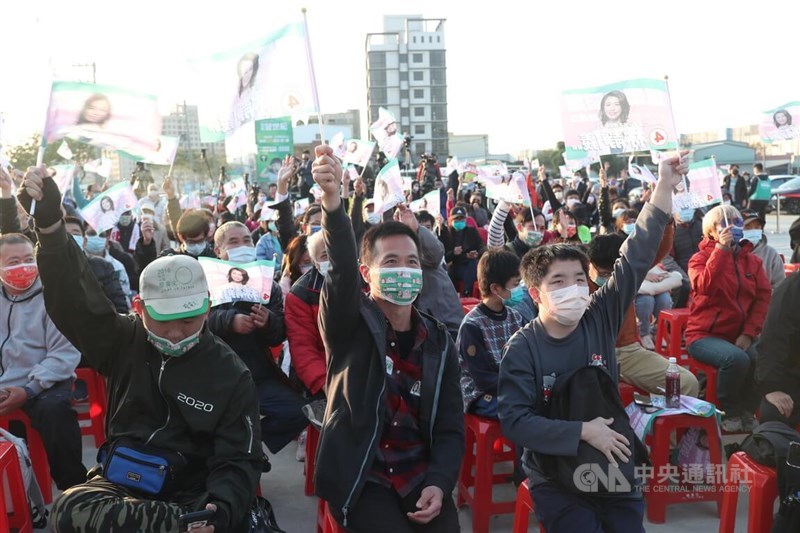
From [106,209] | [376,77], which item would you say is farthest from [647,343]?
[376,77]

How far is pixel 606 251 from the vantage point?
4.70m

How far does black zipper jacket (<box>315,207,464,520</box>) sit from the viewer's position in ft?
8.61

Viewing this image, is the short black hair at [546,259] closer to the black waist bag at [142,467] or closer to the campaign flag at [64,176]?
the black waist bag at [142,467]

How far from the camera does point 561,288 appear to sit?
9.87 feet

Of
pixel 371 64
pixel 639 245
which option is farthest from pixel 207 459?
pixel 371 64

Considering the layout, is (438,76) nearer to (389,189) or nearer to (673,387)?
(389,189)

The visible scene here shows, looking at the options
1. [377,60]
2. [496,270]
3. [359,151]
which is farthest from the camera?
[377,60]

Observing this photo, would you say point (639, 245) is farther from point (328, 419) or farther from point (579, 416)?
point (328, 419)

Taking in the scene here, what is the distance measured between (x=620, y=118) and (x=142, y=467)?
4324mm

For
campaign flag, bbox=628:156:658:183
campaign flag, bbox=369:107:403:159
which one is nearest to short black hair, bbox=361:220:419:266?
campaign flag, bbox=628:156:658:183

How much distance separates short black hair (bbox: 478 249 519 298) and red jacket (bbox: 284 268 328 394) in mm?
1024

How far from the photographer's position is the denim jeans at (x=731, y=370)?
5.00 m

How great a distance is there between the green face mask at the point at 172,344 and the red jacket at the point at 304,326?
161 cm
